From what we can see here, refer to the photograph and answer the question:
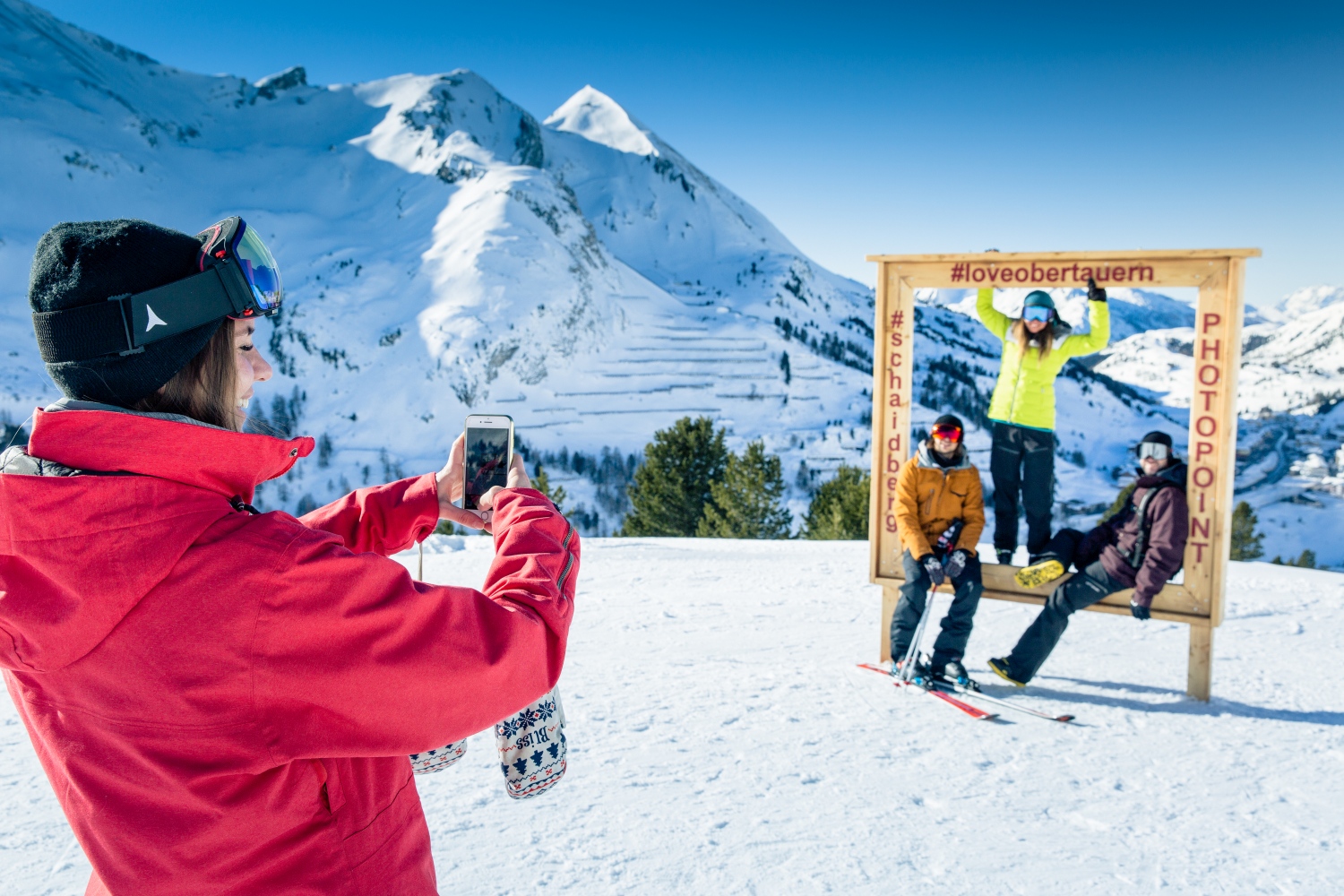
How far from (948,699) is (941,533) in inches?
39.6

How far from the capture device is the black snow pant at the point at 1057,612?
4465mm

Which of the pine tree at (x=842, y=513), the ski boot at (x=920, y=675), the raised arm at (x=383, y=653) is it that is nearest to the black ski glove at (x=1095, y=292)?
the ski boot at (x=920, y=675)

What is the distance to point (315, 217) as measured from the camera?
483 feet

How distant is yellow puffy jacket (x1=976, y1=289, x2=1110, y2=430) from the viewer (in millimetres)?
5363

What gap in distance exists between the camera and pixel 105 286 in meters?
0.95

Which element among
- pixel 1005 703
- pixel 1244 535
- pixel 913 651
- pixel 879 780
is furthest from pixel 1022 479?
A: pixel 1244 535

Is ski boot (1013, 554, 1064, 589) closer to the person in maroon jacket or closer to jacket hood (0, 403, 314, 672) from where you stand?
the person in maroon jacket

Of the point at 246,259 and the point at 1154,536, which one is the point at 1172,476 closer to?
the point at 1154,536

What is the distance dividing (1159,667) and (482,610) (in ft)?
17.3

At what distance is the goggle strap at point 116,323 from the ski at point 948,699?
13.5ft

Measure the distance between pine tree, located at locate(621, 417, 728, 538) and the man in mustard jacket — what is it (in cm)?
2185

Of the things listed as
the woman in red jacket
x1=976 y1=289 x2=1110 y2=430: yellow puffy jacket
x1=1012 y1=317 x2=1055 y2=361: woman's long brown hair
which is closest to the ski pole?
x1=976 y1=289 x2=1110 y2=430: yellow puffy jacket

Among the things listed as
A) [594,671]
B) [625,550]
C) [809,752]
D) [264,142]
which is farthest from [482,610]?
[264,142]

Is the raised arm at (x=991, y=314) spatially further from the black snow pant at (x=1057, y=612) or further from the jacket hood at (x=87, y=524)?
the jacket hood at (x=87, y=524)
